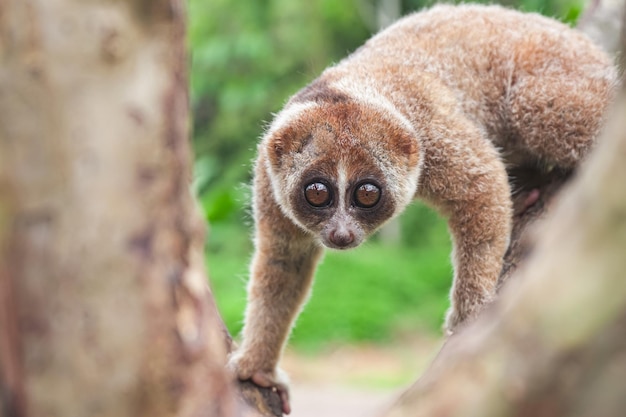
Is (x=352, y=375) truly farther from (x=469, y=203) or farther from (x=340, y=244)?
(x=340, y=244)

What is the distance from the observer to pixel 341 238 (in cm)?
460

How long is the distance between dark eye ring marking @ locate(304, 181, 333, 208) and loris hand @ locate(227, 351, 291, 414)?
3.35ft

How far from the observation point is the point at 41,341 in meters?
2.17

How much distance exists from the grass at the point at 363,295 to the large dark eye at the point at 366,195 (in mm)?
9909

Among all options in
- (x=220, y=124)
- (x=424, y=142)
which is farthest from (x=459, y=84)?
(x=220, y=124)

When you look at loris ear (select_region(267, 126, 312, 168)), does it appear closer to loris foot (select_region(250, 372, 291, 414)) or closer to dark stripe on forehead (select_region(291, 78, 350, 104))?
dark stripe on forehead (select_region(291, 78, 350, 104))

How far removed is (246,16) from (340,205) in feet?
61.4

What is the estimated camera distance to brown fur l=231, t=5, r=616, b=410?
4.72m

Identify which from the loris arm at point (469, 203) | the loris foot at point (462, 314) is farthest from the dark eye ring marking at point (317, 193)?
the loris foot at point (462, 314)

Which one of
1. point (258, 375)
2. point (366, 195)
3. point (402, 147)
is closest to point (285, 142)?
point (366, 195)

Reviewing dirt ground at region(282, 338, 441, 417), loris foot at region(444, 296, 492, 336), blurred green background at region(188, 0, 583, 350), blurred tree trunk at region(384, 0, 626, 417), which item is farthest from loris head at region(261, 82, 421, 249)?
blurred green background at region(188, 0, 583, 350)

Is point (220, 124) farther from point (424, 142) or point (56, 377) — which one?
point (56, 377)

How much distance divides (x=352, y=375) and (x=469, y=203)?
1011cm

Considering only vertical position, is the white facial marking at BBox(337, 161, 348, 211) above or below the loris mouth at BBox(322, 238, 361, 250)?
above
